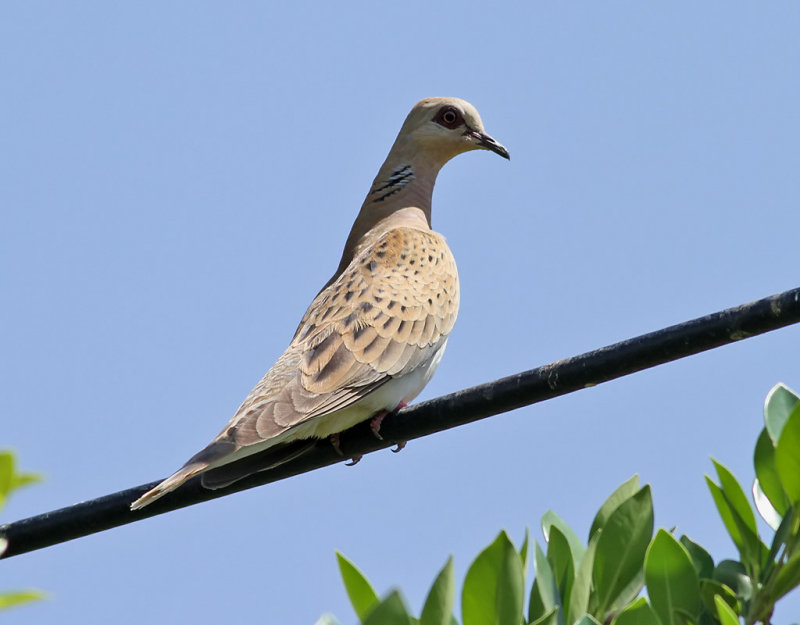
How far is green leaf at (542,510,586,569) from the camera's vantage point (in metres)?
2.97

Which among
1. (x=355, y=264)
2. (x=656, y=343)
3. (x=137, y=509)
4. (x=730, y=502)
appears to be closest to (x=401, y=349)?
(x=355, y=264)

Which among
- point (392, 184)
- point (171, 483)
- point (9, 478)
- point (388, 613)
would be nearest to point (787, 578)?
point (388, 613)

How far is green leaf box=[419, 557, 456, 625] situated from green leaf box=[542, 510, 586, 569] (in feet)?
1.68

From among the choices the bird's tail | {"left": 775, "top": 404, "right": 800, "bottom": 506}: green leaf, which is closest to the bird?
the bird's tail

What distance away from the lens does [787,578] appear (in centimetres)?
255

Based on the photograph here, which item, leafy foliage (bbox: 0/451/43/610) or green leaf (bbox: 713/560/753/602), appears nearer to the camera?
leafy foliage (bbox: 0/451/43/610)

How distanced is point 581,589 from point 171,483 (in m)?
1.53

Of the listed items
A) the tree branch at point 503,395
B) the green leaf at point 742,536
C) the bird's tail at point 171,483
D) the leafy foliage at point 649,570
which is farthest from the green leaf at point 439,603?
the bird's tail at point 171,483

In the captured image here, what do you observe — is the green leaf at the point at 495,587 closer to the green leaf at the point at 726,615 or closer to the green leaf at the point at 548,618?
the green leaf at the point at 548,618

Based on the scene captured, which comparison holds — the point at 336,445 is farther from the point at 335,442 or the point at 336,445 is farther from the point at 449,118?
the point at 449,118

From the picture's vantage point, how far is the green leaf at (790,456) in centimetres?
251

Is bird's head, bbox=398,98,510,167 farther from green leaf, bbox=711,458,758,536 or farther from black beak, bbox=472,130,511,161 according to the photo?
green leaf, bbox=711,458,758,536

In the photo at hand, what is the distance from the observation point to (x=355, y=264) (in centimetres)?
586

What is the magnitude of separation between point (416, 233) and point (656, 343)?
3108 millimetres
